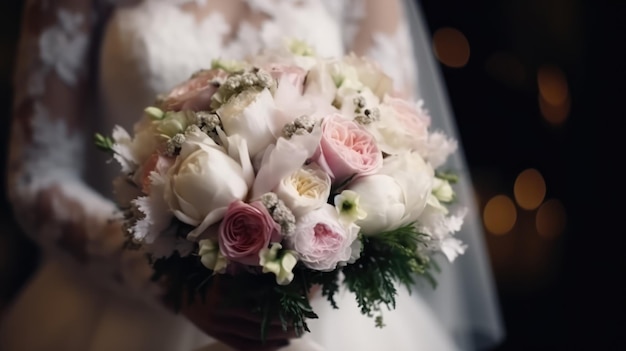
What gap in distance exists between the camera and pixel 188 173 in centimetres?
62

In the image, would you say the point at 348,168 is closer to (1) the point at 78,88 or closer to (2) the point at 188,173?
(2) the point at 188,173

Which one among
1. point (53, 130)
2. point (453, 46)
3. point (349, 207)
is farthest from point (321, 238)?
point (453, 46)

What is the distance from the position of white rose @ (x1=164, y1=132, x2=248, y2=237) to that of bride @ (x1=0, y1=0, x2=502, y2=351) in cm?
34

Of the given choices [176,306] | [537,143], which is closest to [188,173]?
[176,306]

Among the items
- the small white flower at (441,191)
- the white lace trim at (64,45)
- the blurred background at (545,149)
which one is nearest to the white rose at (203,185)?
the small white flower at (441,191)

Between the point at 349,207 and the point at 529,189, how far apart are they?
4.67ft

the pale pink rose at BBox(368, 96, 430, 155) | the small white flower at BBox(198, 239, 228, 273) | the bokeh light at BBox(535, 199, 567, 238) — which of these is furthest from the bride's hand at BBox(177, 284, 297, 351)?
the bokeh light at BBox(535, 199, 567, 238)

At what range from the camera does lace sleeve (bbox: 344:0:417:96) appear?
1146mm

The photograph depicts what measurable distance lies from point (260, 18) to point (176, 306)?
510 millimetres

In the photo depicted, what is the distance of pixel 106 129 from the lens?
1.10m

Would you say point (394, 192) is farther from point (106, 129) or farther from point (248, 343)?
point (106, 129)

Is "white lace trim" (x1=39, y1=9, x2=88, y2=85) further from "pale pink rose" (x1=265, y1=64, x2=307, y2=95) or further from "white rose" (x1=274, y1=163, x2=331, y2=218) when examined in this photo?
"white rose" (x1=274, y1=163, x2=331, y2=218)

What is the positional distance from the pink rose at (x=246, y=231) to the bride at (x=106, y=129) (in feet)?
1.19

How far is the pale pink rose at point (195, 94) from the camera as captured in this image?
72cm
